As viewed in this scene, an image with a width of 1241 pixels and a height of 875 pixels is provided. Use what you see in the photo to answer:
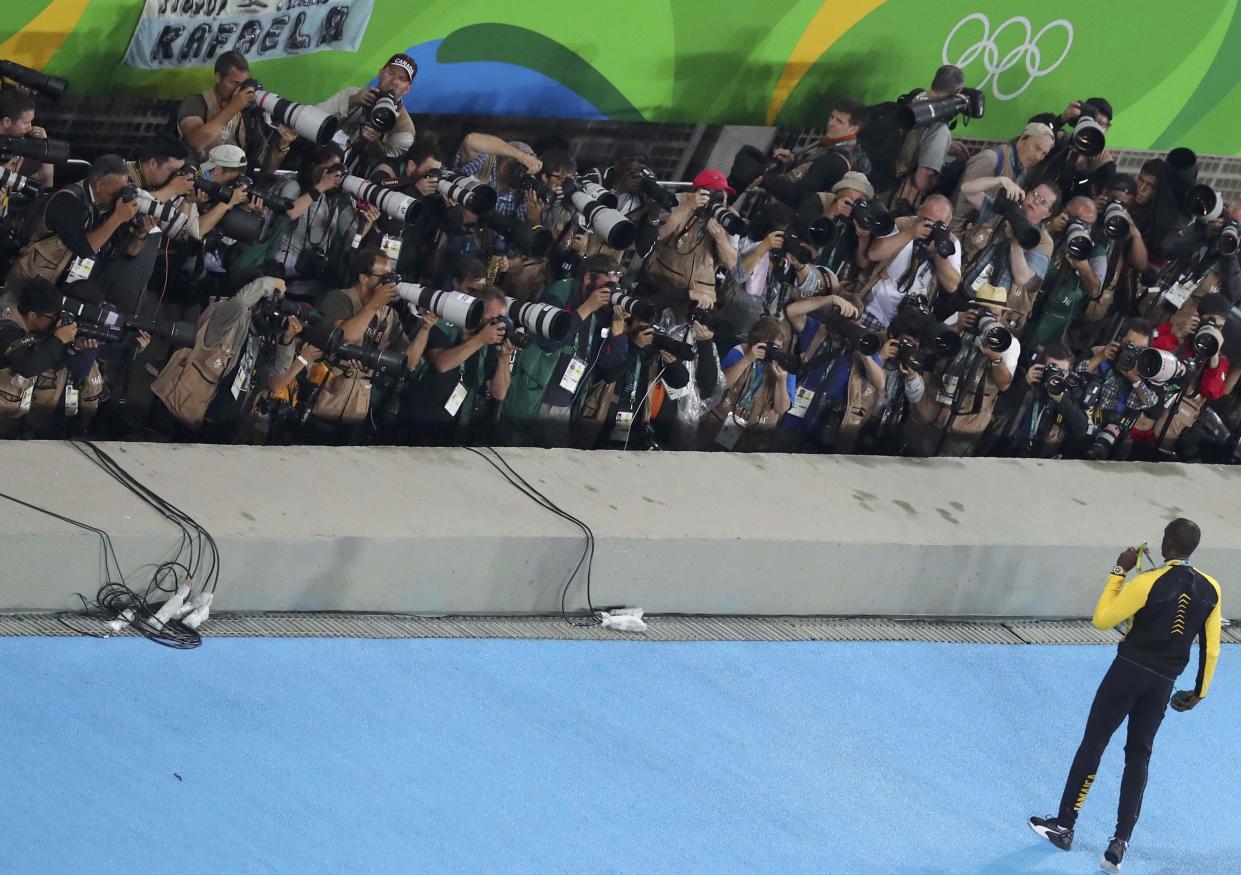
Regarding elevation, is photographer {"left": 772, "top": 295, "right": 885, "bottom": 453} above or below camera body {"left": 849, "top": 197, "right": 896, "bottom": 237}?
below

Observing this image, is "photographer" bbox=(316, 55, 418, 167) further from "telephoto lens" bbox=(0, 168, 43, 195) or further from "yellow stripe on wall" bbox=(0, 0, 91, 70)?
"telephoto lens" bbox=(0, 168, 43, 195)

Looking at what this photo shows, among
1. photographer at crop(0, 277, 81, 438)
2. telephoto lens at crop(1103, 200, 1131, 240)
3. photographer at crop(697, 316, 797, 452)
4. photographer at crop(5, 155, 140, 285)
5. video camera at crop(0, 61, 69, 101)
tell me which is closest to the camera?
photographer at crop(0, 277, 81, 438)

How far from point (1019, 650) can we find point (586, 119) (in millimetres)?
4345

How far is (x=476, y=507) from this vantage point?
9594mm

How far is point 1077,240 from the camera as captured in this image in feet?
39.5

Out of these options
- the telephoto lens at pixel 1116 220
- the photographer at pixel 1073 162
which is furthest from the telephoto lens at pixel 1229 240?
the photographer at pixel 1073 162

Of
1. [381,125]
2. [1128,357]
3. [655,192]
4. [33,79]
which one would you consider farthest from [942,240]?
[33,79]

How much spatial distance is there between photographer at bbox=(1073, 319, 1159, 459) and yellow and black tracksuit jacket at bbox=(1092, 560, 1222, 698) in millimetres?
3191

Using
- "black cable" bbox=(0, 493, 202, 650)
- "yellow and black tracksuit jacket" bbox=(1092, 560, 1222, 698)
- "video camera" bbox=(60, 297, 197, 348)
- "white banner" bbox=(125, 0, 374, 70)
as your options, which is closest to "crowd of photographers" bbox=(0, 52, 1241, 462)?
"video camera" bbox=(60, 297, 197, 348)

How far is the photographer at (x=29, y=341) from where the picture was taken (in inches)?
350

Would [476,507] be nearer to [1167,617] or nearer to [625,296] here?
[625,296]

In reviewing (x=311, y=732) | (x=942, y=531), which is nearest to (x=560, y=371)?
(x=942, y=531)

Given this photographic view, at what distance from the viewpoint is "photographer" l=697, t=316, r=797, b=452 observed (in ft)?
35.6

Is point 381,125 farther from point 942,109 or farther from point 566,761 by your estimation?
point 566,761
